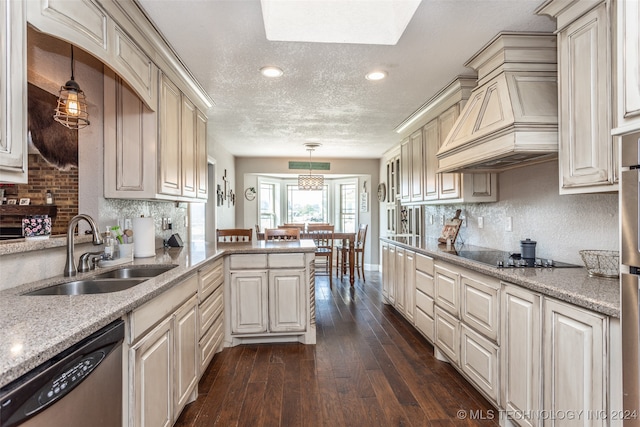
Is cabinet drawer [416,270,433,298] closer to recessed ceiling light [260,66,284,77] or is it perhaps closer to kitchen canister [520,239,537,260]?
kitchen canister [520,239,537,260]

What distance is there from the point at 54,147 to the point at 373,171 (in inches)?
217

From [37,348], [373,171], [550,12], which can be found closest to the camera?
[37,348]

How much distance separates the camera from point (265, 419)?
2.02m

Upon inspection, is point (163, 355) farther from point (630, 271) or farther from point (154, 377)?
point (630, 271)

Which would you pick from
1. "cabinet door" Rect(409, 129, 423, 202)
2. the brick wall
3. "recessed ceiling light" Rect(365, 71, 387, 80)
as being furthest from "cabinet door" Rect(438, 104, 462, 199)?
the brick wall

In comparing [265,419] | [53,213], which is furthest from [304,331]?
[53,213]

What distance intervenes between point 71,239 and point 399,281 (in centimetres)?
307

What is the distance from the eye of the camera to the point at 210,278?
8.50 feet

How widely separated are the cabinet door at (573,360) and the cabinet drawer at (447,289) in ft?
2.89

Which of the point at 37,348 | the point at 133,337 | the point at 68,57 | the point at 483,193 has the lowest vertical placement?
the point at 133,337

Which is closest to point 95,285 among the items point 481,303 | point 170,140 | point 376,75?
point 170,140

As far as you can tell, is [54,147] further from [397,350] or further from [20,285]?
[397,350]

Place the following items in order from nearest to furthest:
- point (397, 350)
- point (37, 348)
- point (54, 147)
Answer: point (37, 348)
point (54, 147)
point (397, 350)

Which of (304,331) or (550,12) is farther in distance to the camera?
(304,331)
